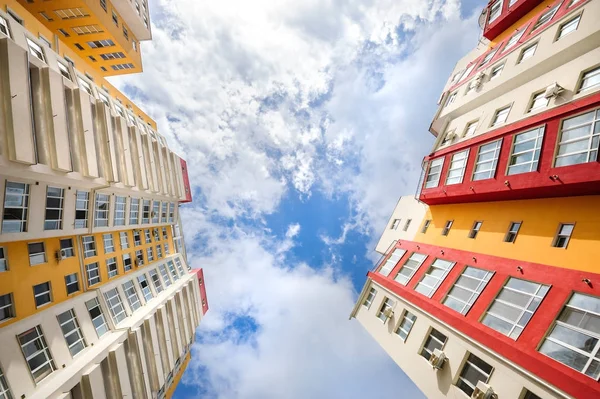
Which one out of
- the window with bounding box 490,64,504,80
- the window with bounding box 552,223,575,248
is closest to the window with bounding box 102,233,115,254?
the window with bounding box 552,223,575,248

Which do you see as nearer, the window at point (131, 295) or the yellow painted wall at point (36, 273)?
the yellow painted wall at point (36, 273)

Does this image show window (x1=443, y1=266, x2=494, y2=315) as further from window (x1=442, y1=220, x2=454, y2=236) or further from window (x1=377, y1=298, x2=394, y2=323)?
window (x1=377, y1=298, x2=394, y2=323)

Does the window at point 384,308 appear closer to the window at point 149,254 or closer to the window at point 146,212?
the window at point 149,254

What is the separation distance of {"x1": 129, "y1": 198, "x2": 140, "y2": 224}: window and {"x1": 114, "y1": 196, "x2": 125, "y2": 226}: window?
1441mm

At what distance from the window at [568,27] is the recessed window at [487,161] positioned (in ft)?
29.5

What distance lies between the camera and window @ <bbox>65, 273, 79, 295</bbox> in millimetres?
21778

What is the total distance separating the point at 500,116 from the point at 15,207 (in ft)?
124

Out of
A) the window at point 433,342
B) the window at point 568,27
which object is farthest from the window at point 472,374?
the window at point 568,27

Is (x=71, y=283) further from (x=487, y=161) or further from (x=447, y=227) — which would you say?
(x=487, y=161)

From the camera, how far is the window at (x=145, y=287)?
32.3m

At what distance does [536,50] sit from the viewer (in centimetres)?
1998

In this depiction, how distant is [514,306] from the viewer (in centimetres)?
1414

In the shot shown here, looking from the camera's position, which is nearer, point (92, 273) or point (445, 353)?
point (445, 353)

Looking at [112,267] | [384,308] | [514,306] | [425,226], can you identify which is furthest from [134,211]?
[514,306]
